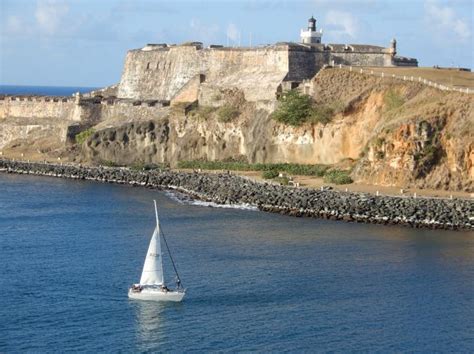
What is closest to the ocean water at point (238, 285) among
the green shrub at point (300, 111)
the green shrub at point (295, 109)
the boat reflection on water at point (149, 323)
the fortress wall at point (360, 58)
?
the boat reflection on water at point (149, 323)

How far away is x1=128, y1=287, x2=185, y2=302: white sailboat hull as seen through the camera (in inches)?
1779

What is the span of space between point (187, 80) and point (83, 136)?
9.73m

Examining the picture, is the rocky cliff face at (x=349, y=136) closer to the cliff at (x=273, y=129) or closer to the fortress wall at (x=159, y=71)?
the cliff at (x=273, y=129)

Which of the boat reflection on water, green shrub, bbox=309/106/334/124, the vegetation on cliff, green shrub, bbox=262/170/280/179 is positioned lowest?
the boat reflection on water

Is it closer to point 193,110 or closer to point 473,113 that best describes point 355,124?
point 473,113

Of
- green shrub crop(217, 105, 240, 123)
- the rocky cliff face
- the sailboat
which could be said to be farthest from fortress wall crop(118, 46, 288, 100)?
the sailboat

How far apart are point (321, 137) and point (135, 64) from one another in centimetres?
3035

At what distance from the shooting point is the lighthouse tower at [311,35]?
93750mm

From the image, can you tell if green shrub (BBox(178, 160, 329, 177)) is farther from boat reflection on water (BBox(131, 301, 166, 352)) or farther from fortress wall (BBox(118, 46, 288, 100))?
boat reflection on water (BBox(131, 301, 166, 352))

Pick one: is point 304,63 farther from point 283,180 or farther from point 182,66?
point 283,180

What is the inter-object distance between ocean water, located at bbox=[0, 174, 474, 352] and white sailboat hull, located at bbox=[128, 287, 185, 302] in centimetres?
32

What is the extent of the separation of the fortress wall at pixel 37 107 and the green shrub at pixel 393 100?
35.8 metres

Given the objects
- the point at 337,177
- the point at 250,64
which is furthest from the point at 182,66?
the point at 337,177

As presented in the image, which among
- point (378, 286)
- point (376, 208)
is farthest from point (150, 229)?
point (378, 286)
